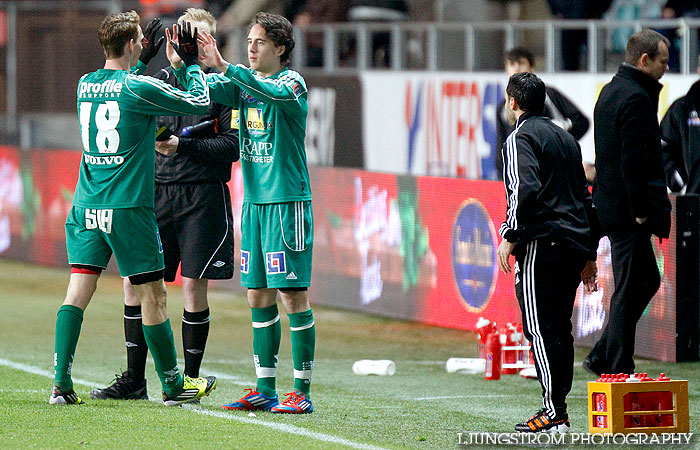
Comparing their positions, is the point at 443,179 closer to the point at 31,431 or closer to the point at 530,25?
the point at 530,25

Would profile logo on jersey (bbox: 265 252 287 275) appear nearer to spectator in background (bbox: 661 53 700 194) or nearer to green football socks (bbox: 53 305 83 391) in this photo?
green football socks (bbox: 53 305 83 391)

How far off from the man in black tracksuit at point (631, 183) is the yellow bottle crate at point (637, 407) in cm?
145

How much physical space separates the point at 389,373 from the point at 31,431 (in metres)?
3.43

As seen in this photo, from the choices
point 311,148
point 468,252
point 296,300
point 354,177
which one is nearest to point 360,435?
point 296,300

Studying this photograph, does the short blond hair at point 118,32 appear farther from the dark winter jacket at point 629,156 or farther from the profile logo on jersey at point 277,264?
the dark winter jacket at point 629,156

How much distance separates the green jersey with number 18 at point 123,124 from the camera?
7016 mm

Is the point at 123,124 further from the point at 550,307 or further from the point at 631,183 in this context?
the point at 631,183

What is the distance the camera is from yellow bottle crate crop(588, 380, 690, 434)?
6.75m

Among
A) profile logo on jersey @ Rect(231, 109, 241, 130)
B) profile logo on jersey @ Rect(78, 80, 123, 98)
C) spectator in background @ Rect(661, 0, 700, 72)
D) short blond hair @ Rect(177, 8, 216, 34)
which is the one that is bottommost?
profile logo on jersey @ Rect(231, 109, 241, 130)

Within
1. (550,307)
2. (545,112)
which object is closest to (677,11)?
(545,112)

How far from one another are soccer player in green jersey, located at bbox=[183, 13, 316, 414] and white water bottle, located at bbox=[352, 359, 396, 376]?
84.3 inches

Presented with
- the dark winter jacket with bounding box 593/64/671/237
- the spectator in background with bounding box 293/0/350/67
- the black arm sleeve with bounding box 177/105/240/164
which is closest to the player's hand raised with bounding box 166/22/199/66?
the black arm sleeve with bounding box 177/105/240/164

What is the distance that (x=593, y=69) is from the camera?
45.6 feet

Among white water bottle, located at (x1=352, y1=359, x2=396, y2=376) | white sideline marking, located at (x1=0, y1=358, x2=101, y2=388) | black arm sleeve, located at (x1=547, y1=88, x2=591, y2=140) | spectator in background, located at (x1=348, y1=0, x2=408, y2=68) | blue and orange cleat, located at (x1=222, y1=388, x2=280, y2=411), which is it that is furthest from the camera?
spectator in background, located at (x1=348, y1=0, x2=408, y2=68)
